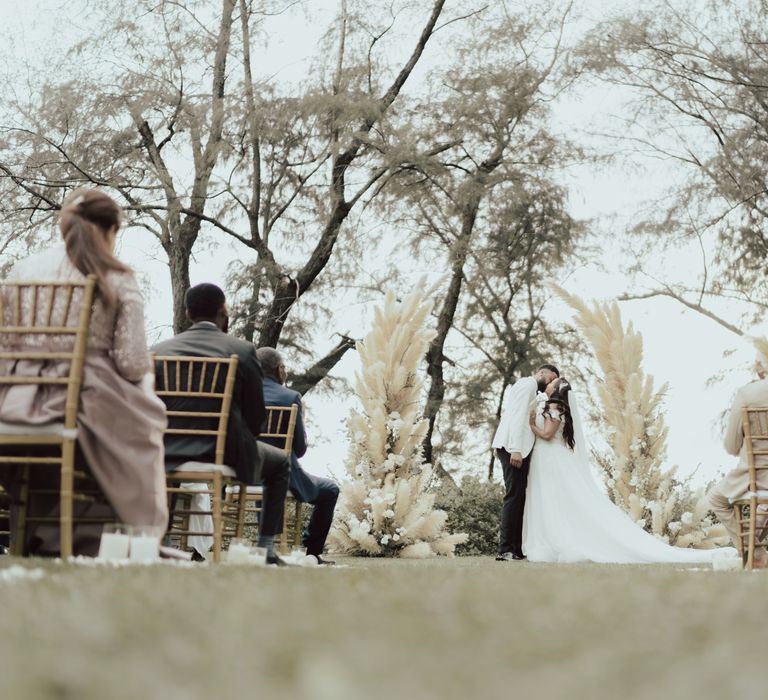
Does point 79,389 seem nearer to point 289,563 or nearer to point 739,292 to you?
point 289,563

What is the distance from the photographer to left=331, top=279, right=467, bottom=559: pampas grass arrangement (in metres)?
11.6

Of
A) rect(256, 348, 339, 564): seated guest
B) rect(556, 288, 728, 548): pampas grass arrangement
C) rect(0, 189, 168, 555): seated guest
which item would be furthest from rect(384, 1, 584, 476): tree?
rect(0, 189, 168, 555): seated guest

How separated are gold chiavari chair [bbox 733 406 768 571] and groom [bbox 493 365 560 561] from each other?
136 inches

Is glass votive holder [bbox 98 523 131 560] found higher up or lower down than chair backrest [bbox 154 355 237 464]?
lower down

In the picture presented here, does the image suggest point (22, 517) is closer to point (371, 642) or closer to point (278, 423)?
point (278, 423)

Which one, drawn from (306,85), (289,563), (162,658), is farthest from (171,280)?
(162,658)

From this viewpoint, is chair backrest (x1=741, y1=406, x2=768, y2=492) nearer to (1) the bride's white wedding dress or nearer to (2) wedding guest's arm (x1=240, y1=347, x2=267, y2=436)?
(2) wedding guest's arm (x1=240, y1=347, x2=267, y2=436)

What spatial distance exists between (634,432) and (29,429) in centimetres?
995

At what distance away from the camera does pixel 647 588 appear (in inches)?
107

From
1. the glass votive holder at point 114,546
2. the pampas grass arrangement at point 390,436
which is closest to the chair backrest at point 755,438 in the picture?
the glass votive holder at point 114,546

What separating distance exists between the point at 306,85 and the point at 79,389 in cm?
1326

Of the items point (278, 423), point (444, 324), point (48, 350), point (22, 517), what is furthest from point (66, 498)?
point (444, 324)

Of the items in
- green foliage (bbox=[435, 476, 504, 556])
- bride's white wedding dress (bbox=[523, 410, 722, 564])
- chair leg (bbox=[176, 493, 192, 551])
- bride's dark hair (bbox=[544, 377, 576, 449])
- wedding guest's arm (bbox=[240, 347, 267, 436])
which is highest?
wedding guest's arm (bbox=[240, 347, 267, 436])

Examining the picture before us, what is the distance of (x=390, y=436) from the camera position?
12117 millimetres
